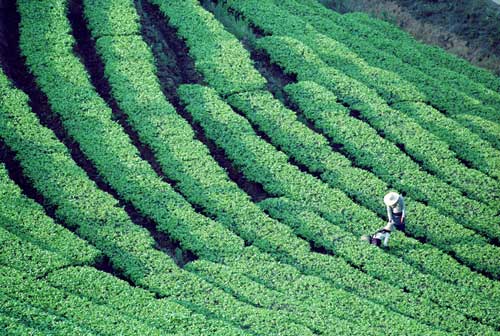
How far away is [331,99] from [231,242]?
20.3 ft

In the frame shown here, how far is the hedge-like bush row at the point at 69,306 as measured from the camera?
46.4 feet

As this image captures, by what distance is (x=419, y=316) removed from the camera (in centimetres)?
1584

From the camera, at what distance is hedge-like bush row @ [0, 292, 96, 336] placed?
13664 millimetres

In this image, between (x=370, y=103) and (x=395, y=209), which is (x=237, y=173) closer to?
(x=395, y=209)

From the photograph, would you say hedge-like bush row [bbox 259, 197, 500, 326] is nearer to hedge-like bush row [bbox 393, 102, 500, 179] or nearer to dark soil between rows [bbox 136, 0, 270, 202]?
dark soil between rows [bbox 136, 0, 270, 202]

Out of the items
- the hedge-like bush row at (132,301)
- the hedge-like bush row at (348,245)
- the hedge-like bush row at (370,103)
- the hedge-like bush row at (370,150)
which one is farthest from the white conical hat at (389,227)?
the hedge-like bush row at (132,301)

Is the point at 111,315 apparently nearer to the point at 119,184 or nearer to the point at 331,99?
the point at 119,184

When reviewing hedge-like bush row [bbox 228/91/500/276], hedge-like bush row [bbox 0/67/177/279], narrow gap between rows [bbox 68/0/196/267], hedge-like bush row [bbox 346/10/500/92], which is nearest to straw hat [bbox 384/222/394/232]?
hedge-like bush row [bbox 228/91/500/276]

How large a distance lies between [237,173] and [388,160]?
3.74m

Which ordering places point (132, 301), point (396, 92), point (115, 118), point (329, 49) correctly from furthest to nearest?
point (329, 49), point (396, 92), point (115, 118), point (132, 301)

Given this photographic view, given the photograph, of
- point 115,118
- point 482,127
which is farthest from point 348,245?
point 115,118

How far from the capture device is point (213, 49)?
22453mm

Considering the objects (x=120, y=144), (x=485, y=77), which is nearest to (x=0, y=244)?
(x=120, y=144)

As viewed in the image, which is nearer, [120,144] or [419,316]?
[419,316]
